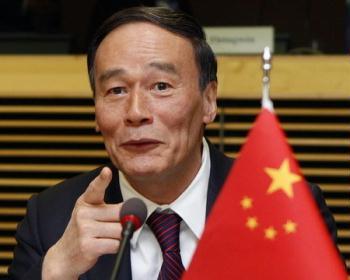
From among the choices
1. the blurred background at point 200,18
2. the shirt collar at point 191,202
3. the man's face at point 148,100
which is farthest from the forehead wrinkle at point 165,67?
the blurred background at point 200,18

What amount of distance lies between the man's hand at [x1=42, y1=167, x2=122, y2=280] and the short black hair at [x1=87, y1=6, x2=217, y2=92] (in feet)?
1.49

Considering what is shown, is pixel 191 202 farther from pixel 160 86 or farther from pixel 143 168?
pixel 160 86

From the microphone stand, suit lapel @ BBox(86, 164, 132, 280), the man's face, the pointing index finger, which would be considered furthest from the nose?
the microphone stand

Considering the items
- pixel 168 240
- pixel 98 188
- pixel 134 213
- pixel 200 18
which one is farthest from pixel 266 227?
pixel 200 18

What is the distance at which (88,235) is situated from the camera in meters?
1.90

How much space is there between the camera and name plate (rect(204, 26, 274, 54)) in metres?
3.46

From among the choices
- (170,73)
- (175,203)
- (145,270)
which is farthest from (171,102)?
(145,270)

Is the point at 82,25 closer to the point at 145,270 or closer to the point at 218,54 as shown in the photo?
the point at 218,54

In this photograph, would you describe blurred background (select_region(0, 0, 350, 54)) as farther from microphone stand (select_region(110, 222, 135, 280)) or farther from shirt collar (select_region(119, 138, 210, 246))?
microphone stand (select_region(110, 222, 135, 280))

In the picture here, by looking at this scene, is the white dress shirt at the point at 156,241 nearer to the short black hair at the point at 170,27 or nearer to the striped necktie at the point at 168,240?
the striped necktie at the point at 168,240

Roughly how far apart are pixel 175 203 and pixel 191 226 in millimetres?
74

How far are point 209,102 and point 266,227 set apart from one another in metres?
0.70

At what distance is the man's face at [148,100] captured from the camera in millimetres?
2070

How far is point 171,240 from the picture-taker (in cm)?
217
